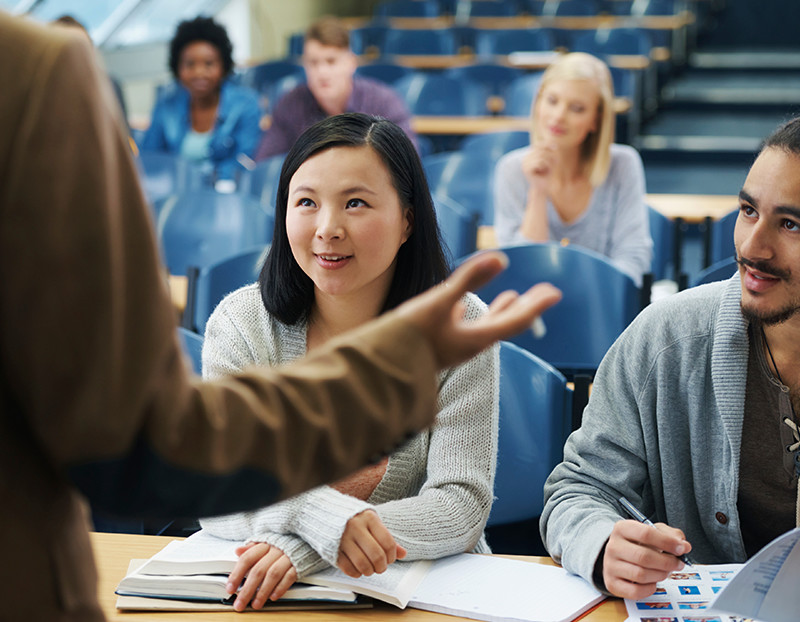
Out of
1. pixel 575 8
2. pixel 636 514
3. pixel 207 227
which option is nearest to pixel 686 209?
pixel 207 227

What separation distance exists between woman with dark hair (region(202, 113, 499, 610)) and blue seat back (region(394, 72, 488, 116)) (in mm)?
5923

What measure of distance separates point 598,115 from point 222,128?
237cm

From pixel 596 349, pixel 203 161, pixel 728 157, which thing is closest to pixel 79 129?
pixel 596 349

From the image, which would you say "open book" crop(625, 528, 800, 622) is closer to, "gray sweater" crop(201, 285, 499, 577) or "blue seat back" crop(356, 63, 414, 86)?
"gray sweater" crop(201, 285, 499, 577)

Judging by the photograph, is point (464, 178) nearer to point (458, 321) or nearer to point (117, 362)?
point (458, 321)

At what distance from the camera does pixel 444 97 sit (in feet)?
24.5

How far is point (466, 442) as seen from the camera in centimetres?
153

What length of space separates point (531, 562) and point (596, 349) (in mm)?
1298

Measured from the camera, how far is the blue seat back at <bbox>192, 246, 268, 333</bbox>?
271 centimetres

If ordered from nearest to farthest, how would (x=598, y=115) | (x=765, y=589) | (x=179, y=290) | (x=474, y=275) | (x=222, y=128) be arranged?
(x=474, y=275)
(x=765, y=589)
(x=179, y=290)
(x=598, y=115)
(x=222, y=128)

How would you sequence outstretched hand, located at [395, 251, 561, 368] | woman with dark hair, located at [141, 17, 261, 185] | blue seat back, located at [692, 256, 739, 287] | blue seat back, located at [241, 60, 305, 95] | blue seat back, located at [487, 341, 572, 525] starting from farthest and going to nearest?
blue seat back, located at [241, 60, 305, 95]
woman with dark hair, located at [141, 17, 261, 185]
blue seat back, located at [692, 256, 739, 287]
blue seat back, located at [487, 341, 572, 525]
outstretched hand, located at [395, 251, 561, 368]

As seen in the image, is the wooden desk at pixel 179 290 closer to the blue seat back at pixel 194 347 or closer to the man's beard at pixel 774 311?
the blue seat back at pixel 194 347

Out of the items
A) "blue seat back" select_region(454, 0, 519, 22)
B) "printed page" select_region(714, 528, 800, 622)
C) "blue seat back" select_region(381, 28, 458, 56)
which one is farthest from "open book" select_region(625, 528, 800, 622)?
"blue seat back" select_region(454, 0, 519, 22)

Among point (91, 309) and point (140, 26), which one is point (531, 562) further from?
point (140, 26)
